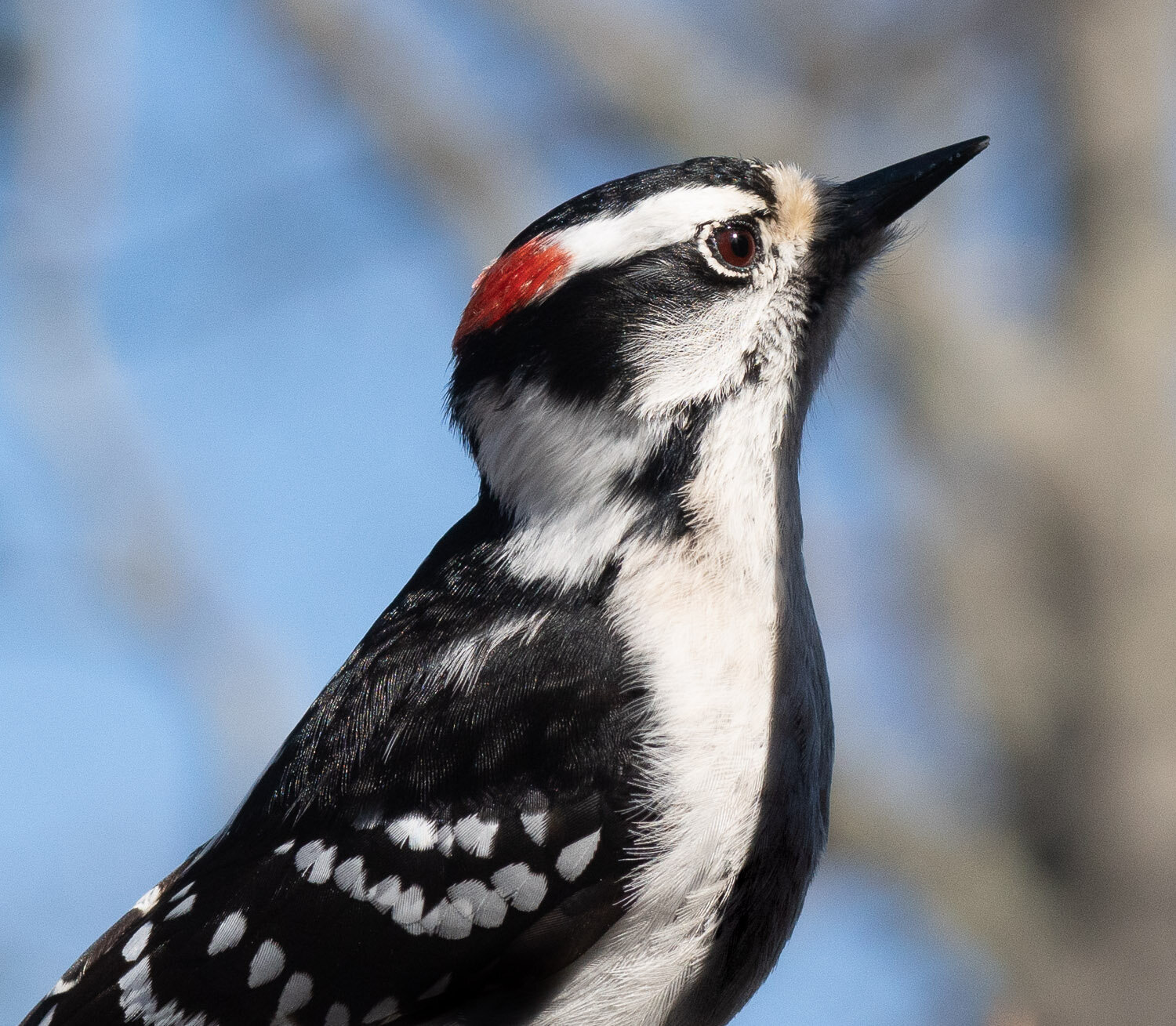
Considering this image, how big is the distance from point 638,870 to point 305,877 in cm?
79

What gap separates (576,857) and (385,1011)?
1.82 feet

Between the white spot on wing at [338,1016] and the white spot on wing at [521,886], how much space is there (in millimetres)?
432

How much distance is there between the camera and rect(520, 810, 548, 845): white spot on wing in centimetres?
327

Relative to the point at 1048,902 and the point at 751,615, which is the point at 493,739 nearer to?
the point at 751,615

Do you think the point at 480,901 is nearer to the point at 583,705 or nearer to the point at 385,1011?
the point at 385,1011

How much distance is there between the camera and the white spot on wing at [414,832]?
3.35 metres

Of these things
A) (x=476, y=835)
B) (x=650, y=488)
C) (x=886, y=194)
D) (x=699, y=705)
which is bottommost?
(x=476, y=835)

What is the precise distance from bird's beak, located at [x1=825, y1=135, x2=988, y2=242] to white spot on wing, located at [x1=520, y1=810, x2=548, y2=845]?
1.70 meters

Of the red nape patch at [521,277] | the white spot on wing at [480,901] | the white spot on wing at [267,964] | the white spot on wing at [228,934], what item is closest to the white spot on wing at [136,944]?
the white spot on wing at [228,934]

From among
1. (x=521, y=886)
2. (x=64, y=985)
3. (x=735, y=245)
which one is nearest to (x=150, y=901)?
(x=64, y=985)

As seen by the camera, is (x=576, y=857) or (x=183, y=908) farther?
(x=183, y=908)

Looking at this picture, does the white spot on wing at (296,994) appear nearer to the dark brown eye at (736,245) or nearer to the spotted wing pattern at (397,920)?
the spotted wing pattern at (397,920)

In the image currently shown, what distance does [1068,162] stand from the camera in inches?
420

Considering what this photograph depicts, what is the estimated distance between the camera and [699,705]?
129 inches
